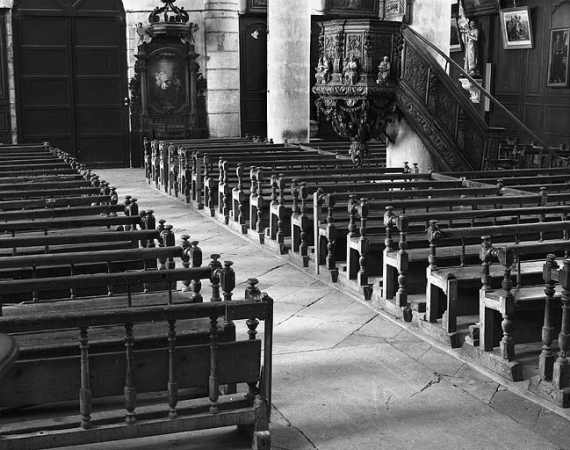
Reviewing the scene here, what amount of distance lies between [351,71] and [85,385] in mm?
7262

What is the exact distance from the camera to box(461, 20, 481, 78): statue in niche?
1833 cm

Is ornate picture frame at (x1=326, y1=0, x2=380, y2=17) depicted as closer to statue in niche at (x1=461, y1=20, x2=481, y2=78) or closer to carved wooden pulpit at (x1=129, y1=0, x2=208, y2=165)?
statue in niche at (x1=461, y1=20, x2=481, y2=78)

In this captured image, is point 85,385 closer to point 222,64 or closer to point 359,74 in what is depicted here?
point 359,74

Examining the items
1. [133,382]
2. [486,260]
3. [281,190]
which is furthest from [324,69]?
[133,382]

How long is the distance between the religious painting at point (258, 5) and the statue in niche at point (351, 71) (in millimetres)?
8198

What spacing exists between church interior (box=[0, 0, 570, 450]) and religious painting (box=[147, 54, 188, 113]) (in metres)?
0.04

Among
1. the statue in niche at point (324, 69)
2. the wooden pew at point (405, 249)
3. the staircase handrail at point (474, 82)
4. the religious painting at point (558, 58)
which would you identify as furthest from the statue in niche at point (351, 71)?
the religious painting at point (558, 58)

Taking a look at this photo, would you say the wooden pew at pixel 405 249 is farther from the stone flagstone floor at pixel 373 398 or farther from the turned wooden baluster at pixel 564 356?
the turned wooden baluster at pixel 564 356

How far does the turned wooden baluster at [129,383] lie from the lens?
339 centimetres

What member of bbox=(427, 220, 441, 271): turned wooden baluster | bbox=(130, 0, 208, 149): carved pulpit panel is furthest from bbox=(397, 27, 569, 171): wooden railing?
bbox=(130, 0, 208, 149): carved pulpit panel

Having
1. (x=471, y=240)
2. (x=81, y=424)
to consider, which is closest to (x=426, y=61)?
(x=471, y=240)

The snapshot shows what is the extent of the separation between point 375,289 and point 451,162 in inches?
175

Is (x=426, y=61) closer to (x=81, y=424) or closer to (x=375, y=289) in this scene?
(x=375, y=289)

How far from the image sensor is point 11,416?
354 cm
